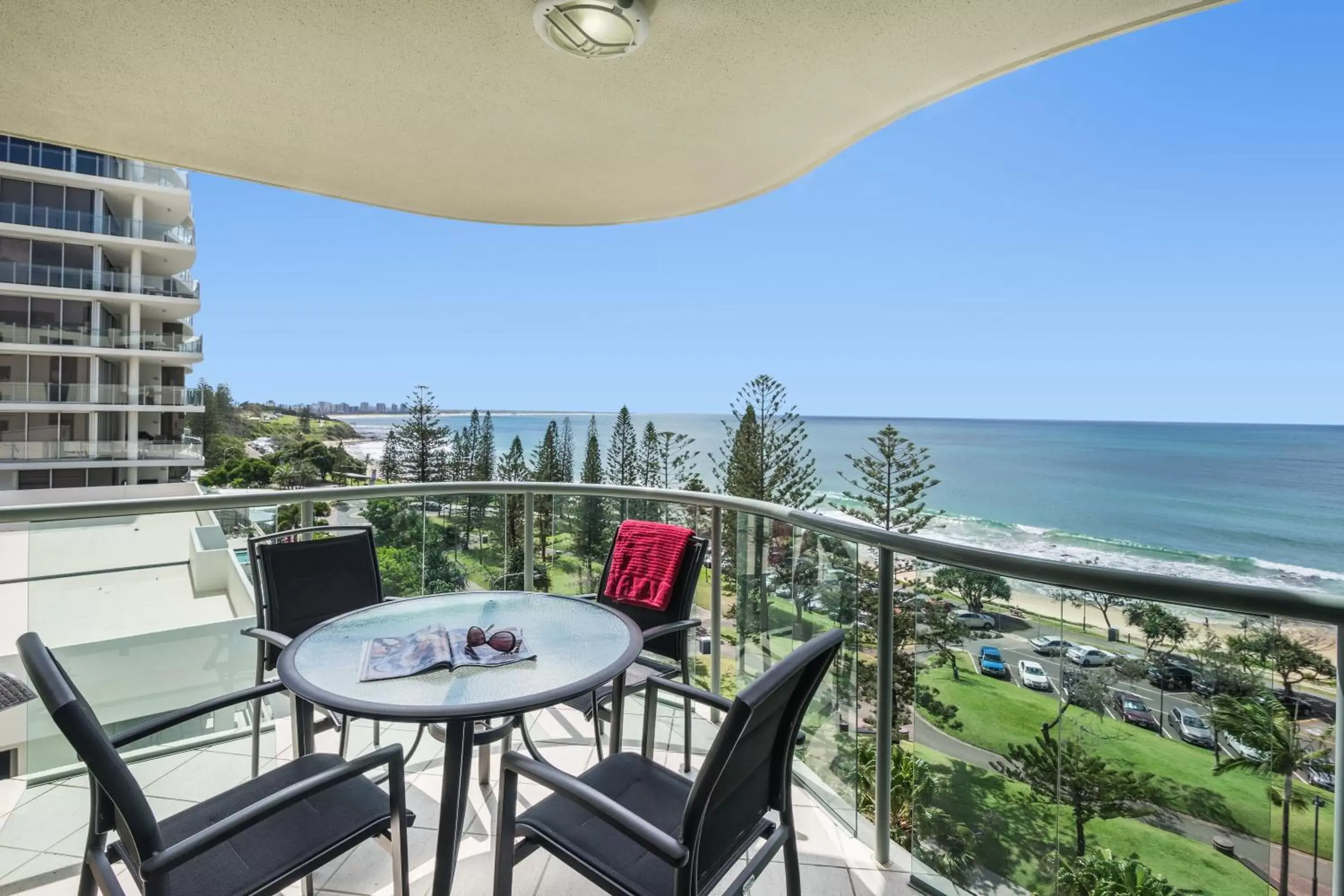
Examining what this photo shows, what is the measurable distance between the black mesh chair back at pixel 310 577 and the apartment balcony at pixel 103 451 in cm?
1886

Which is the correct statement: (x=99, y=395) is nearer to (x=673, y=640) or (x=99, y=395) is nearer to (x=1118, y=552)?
(x=673, y=640)

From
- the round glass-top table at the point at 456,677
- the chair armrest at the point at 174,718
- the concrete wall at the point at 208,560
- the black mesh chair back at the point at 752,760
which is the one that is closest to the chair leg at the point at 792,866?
the black mesh chair back at the point at 752,760

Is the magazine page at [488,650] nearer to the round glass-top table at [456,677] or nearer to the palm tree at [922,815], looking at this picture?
the round glass-top table at [456,677]

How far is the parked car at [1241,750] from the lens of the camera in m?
1.36

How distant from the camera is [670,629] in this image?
2172 mm

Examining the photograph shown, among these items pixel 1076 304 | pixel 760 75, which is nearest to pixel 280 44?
pixel 760 75

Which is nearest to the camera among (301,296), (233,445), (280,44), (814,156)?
(280,44)

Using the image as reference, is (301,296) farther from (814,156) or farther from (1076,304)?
(1076,304)

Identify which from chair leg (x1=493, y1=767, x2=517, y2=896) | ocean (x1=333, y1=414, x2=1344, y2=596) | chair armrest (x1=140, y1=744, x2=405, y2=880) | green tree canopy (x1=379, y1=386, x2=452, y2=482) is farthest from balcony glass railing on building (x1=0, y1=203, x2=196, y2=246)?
chair leg (x1=493, y1=767, x2=517, y2=896)

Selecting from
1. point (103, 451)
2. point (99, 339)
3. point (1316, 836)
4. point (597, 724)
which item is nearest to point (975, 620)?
point (1316, 836)

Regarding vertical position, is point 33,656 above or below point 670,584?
above

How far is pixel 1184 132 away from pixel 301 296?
41807 mm

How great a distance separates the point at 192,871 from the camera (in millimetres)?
1235

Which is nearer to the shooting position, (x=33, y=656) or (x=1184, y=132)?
(x=33, y=656)
